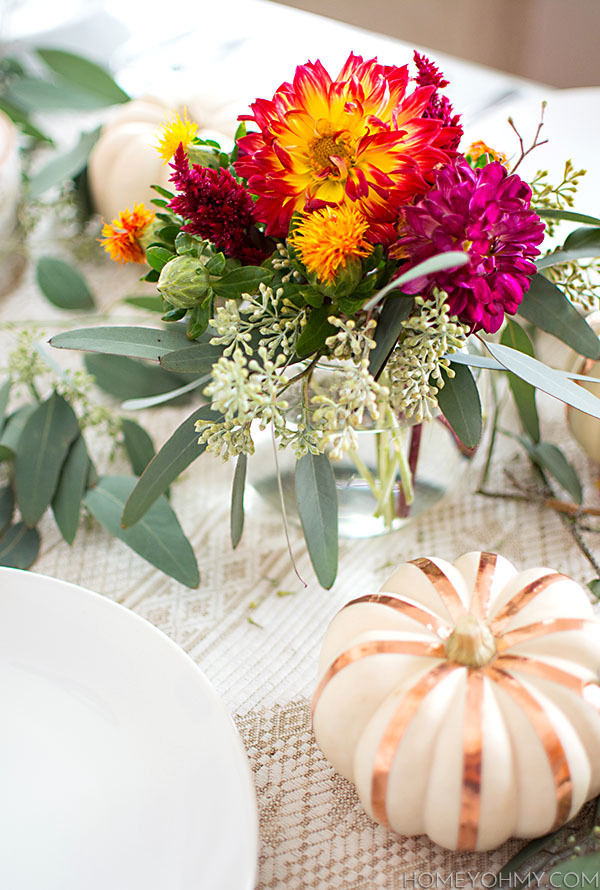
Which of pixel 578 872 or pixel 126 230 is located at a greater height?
pixel 126 230

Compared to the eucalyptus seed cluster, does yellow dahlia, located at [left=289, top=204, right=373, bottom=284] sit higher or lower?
higher

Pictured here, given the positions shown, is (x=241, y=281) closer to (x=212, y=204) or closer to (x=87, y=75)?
(x=212, y=204)

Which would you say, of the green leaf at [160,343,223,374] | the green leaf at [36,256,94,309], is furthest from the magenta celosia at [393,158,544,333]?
the green leaf at [36,256,94,309]

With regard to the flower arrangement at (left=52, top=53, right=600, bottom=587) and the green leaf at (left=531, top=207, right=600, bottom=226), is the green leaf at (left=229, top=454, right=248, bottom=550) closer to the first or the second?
the flower arrangement at (left=52, top=53, right=600, bottom=587)

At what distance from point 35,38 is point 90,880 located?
100 cm

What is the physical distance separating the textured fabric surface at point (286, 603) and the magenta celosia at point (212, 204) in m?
0.23

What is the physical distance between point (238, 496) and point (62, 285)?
1.28 feet

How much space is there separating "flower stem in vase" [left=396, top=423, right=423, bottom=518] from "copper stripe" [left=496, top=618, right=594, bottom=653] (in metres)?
0.16

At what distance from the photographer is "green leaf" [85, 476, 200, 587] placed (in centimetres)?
51

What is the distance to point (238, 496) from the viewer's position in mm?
431

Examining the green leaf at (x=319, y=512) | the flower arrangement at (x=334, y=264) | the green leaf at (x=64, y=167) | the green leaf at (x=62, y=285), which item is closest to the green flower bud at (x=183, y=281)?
the flower arrangement at (x=334, y=264)

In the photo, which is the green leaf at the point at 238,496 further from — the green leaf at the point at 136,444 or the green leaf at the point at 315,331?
the green leaf at the point at 136,444

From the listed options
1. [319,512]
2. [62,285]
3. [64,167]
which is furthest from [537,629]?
[64,167]

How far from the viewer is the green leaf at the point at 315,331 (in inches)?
15.2
